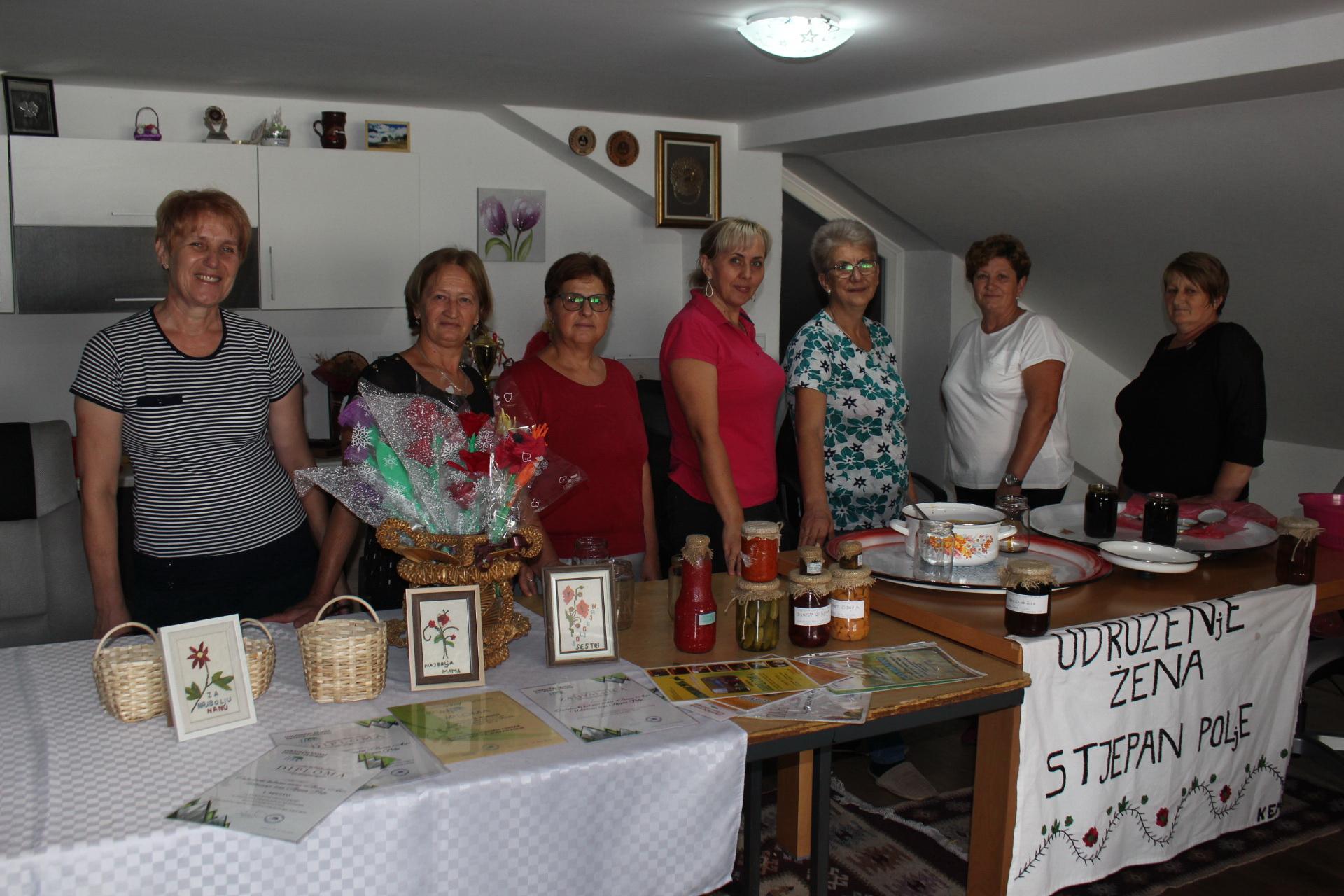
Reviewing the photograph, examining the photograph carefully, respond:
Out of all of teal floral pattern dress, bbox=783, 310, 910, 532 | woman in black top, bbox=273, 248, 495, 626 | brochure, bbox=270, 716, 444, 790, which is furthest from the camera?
teal floral pattern dress, bbox=783, 310, 910, 532

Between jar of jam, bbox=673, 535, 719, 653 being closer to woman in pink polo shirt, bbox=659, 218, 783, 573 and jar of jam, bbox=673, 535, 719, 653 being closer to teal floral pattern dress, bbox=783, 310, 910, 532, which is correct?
woman in pink polo shirt, bbox=659, 218, 783, 573

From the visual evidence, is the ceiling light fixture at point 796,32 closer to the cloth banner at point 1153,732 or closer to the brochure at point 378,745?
the cloth banner at point 1153,732

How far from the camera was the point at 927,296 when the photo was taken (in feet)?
18.7

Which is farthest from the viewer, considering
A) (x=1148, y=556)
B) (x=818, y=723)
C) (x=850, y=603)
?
(x=1148, y=556)

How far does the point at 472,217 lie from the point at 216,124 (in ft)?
3.52

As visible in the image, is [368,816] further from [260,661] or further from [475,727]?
[260,661]

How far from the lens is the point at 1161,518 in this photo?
2.35 metres

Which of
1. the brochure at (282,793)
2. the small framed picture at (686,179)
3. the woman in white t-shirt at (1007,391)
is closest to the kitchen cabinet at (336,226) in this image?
the small framed picture at (686,179)

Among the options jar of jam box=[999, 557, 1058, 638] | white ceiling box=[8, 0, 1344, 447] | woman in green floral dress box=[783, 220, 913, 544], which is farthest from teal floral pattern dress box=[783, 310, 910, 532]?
jar of jam box=[999, 557, 1058, 638]

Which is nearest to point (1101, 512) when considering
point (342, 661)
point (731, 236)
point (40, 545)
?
point (731, 236)

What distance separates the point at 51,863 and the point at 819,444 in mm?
2046

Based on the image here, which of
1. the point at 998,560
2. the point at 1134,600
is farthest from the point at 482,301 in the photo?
the point at 1134,600

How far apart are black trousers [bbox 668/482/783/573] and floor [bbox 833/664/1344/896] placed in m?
0.73

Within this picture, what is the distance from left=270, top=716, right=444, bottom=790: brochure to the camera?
1.39 meters
